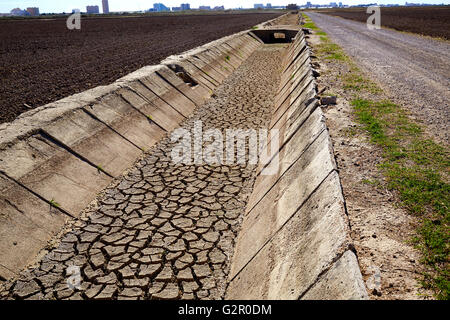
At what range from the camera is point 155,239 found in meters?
Answer: 5.17

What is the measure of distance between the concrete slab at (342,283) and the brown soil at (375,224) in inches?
11.2

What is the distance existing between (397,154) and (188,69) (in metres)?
9.35

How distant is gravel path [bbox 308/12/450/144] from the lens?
7.66 meters

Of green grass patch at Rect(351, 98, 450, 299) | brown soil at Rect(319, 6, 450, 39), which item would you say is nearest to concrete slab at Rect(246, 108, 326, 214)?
green grass patch at Rect(351, 98, 450, 299)

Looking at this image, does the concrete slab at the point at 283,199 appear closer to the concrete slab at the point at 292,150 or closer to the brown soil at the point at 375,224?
the concrete slab at the point at 292,150

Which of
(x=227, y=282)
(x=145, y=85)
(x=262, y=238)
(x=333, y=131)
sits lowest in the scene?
(x=227, y=282)

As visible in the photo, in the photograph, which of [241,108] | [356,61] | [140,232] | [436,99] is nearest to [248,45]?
[356,61]

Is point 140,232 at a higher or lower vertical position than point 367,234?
lower

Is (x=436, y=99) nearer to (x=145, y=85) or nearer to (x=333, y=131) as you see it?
(x=333, y=131)

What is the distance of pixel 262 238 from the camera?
4.70 m

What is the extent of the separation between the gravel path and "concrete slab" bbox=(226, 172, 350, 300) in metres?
3.39

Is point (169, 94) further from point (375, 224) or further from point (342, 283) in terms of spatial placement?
point (342, 283)

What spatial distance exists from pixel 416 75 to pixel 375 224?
986 cm

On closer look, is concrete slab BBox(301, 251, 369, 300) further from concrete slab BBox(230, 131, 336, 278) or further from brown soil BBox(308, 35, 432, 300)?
concrete slab BBox(230, 131, 336, 278)
